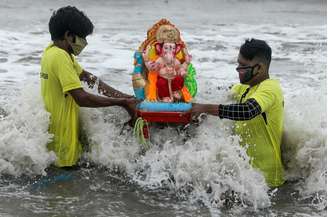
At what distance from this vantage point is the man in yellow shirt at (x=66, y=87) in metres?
4.75

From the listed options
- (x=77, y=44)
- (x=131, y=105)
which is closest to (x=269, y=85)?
(x=131, y=105)

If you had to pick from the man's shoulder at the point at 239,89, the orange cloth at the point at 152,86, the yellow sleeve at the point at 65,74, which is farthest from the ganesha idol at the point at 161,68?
the yellow sleeve at the point at 65,74

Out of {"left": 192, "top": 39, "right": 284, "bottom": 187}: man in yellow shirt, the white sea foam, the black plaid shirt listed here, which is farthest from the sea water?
the black plaid shirt

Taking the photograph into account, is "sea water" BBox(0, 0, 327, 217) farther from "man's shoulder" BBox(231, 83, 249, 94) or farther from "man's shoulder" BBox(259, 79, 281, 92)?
"man's shoulder" BBox(259, 79, 281, 92)

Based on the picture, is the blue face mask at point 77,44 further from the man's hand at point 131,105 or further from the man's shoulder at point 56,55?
the man's hand at point 131,105

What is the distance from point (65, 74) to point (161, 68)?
3.35ft

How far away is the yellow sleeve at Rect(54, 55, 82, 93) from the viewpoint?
4723 mm

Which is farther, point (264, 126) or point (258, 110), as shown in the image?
point (264, 126)

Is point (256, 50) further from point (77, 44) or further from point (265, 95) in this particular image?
point (77, 44)

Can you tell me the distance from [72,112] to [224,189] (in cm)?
140

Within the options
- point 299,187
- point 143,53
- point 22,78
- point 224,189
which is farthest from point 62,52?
point 22,78

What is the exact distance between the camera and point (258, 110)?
4.46 m

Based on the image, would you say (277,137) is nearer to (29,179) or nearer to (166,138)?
(166,138)

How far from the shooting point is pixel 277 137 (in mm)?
4875
